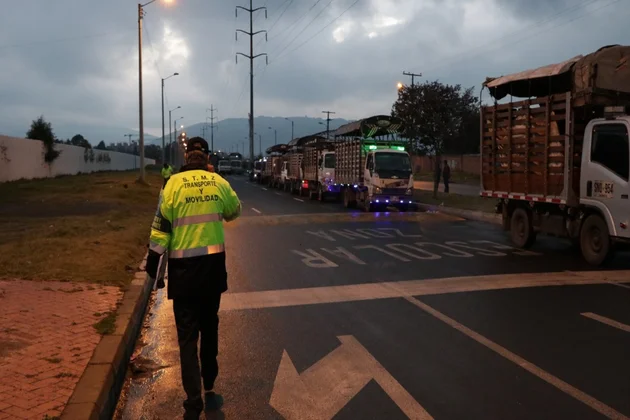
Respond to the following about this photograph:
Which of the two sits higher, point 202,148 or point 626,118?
point 626,118

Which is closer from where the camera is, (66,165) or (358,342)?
(358,342)

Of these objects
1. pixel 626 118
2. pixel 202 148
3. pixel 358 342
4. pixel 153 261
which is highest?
pixel 626 118

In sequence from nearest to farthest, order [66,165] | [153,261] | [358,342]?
[153,261] → [358,342] → [66,165]

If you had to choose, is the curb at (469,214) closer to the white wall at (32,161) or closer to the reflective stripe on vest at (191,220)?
the reflective stripe on vest at (191,220)

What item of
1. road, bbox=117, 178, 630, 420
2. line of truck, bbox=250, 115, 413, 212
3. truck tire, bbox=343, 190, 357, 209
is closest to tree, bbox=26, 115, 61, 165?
line of truck, bbox=250, 115, 413, 212

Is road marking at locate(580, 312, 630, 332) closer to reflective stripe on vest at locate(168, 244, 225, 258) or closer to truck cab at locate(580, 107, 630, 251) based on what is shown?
truck cab at locate(580, 107, 630, 251)

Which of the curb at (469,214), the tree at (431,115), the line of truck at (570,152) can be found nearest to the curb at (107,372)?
the line of truck at (570,152)

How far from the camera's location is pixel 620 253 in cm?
1239

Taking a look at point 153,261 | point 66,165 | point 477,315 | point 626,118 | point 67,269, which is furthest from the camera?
point 66,165

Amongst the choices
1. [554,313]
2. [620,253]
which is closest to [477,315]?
[554,313]

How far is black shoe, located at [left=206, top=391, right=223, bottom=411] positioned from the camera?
473cm

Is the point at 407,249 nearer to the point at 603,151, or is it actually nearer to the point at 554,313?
the point at 603,151

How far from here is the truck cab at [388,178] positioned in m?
22.6

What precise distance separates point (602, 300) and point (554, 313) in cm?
113
